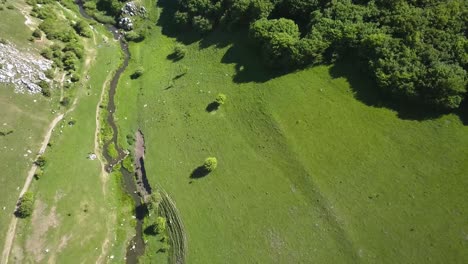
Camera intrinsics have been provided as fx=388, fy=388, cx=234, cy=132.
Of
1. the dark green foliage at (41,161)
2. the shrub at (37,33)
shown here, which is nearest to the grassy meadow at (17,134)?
the dark green foliage at (41,161)

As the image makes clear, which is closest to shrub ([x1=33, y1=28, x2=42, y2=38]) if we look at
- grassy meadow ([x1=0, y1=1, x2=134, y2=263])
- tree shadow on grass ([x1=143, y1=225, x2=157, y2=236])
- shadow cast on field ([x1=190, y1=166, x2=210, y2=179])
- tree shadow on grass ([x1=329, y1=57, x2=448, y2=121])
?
grassy meadow ([x1=0, y1=1, x2=134, y2=263])

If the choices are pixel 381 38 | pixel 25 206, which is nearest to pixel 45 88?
pixel 25 206

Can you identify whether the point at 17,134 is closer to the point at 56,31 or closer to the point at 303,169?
the point at 56,31

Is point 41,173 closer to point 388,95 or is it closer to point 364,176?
point 364,176

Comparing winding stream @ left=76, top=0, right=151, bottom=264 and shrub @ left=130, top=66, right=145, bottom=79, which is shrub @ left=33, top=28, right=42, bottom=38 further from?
shrub @ left=130, top=66, right=145, bottom=79

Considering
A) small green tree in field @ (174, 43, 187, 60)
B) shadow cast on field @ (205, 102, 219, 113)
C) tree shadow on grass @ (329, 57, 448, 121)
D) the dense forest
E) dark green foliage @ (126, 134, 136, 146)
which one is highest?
the dense forest

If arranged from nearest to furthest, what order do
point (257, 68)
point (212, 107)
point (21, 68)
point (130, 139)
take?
point (212, 107)
point (130, 139)
point (257, 68)
point (21, 68)

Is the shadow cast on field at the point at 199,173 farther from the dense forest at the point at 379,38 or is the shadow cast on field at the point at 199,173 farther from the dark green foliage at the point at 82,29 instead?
the dark green foliage at the point at 82,29
